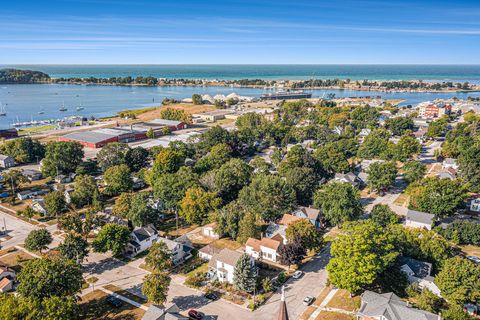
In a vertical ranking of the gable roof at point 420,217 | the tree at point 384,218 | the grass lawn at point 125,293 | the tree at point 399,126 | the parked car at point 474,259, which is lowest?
the grass lawn at point 125,293

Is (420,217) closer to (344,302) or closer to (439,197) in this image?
(439,197)

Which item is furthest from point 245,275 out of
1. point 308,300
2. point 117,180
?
point 117,180

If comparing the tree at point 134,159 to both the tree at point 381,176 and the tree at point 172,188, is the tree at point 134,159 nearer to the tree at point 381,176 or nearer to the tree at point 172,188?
the tree at point 172,188

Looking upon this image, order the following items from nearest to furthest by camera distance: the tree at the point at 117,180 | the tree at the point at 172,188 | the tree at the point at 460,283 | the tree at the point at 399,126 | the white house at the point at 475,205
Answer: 1. the tree at the point at 460,283
2. the tree at the point at 172,188
3. the white house at the point at 475,205
4. the tree at the point at 117,180
5. the tree at the point at 399,126

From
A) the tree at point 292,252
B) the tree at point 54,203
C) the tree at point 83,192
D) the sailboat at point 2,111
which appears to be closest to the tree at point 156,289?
the tree at point 292,252

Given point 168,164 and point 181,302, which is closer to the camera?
point 181,302

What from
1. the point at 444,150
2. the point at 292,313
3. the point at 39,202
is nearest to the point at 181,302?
the point at 292,313

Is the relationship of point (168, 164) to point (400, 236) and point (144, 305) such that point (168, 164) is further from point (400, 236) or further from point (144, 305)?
point (400, 236)
